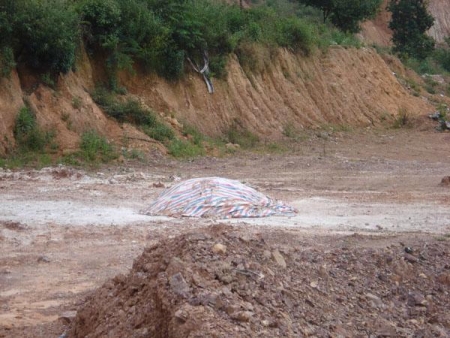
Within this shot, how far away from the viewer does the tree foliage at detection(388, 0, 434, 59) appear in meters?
49.0

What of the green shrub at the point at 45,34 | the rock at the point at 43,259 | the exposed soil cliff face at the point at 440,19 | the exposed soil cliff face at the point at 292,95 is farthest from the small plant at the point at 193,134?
the exposed soil cliff face at the point at 440,19

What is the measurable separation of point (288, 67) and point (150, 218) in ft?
58.9

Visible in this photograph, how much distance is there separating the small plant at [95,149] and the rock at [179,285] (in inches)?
459

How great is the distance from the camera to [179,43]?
2275 cm

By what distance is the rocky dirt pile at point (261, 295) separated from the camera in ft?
17.0

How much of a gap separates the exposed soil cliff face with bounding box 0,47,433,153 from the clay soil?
7.54 feet

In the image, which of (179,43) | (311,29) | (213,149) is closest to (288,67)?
(311,29)

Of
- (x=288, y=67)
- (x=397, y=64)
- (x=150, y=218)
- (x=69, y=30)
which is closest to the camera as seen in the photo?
(x=150, y=218)

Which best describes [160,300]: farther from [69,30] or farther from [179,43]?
[179,43]

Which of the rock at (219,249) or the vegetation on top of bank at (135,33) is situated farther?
the vegetation on top of bank at (135,33)

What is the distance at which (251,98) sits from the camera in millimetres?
25234

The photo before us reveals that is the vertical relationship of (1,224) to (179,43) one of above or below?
below

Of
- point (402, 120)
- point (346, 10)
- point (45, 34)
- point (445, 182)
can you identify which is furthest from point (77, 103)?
point (346, 10)

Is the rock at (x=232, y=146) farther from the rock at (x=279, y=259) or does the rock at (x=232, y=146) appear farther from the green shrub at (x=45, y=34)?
the rock at (x=279, y=259)
